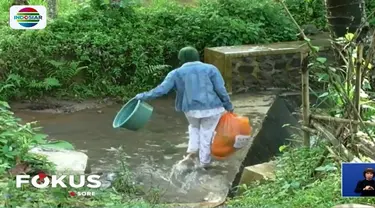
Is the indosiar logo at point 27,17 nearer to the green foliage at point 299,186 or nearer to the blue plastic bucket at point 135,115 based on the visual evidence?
the blue plastic bucket at point 135,115

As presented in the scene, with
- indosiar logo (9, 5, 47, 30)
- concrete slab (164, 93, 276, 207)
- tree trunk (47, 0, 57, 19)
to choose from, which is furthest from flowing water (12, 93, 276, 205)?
indosiar logo (9, 5, 47, 30)

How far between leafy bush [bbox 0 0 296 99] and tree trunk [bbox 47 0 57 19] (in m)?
0.19

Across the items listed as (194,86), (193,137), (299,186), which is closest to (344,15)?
(194,86)

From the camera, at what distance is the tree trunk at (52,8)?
15.2 feet

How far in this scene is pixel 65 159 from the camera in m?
3.40

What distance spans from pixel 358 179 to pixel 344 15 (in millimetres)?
1505

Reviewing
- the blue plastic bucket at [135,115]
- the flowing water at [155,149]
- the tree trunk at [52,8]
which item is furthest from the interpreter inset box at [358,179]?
the tree trunk at [52,8]

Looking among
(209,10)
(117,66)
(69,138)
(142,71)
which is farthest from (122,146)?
(209,10)

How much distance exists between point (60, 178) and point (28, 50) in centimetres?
293

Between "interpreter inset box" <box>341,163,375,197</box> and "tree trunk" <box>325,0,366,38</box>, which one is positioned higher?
"tree trunk" <box>325,0,366,38</box>

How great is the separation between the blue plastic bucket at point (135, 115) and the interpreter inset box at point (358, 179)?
165 cm

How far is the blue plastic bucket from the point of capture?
3975 millimetres

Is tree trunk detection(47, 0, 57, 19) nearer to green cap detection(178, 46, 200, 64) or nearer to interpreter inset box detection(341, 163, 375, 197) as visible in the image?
green cap detection(178, 46, 200, 64)

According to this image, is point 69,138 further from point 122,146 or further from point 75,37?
point 75,37
